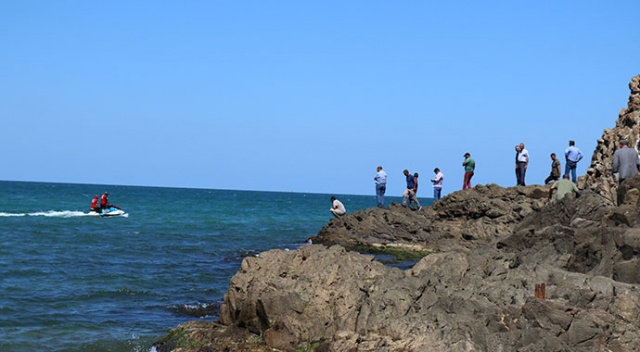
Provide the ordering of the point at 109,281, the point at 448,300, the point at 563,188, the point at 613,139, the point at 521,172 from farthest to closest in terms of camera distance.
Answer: the point at 521,172
the point at 613,139
the point at 109,281
the point at 563,188
the point at 448,300

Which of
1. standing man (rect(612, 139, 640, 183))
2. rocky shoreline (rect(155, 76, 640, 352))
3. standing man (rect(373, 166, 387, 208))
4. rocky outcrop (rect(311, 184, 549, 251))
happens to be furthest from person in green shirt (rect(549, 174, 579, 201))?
standing man (rect(373, 166, 387, 208))

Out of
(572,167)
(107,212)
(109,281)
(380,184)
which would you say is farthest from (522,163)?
(107,212)

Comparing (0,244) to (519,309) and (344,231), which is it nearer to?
(344,231)

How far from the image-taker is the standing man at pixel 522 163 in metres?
34.7

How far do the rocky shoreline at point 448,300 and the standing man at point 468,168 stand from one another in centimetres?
1710

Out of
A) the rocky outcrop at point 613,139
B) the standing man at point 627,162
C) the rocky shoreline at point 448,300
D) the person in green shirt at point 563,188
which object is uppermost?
the rocky outcrop at point 613,139

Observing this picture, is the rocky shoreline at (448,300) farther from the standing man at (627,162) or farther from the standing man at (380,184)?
the standing man at (380,184)

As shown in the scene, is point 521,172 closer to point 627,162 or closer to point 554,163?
point 554,163

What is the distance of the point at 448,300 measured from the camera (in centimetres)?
1337

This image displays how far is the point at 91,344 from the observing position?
1625cm

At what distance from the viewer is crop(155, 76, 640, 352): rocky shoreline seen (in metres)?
12.3

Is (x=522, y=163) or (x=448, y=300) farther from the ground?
(x=522, y=163)

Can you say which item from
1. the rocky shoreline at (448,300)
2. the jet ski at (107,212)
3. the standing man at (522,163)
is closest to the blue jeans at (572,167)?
the standing man at (522,163)

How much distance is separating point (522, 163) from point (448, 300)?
22760 mm
